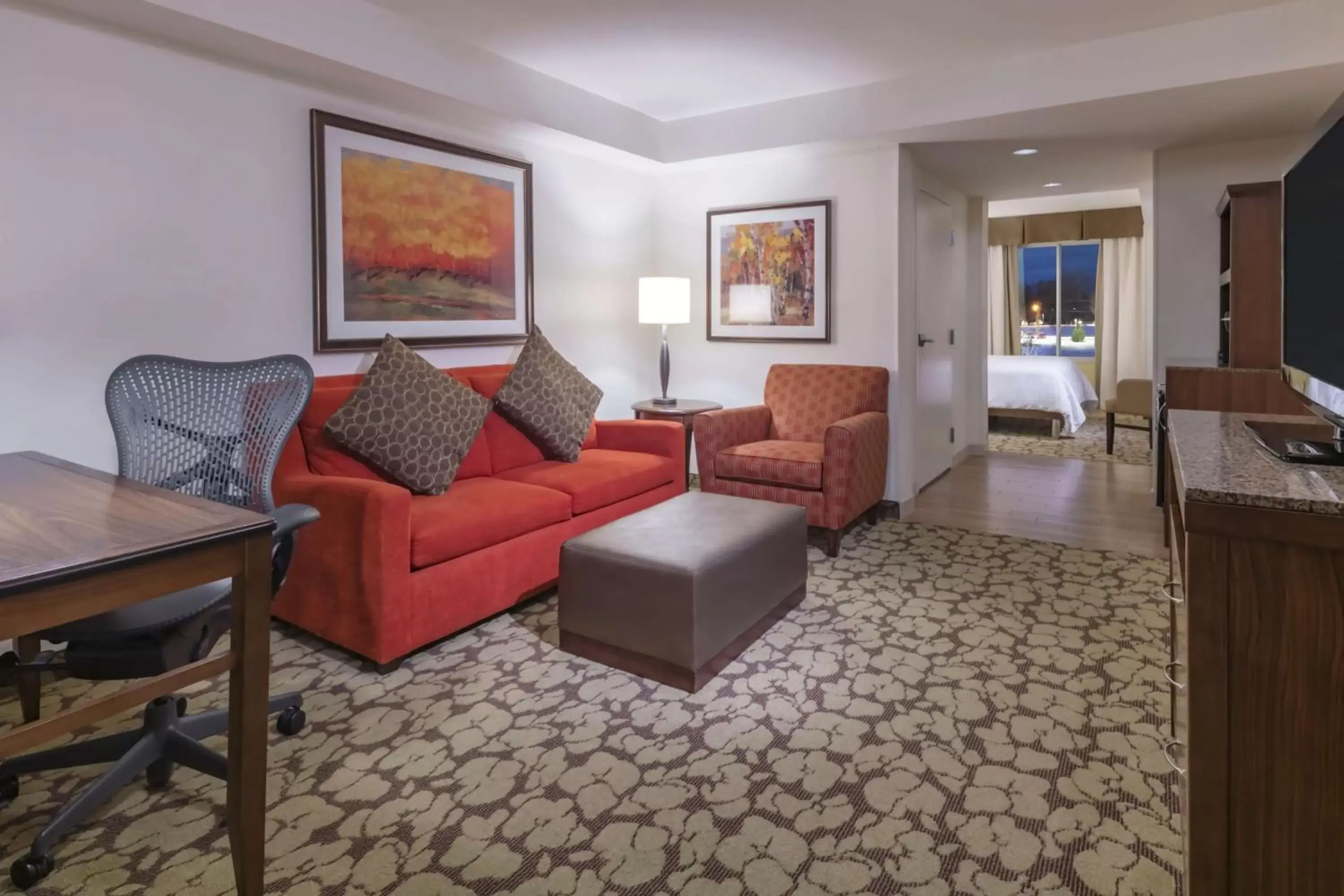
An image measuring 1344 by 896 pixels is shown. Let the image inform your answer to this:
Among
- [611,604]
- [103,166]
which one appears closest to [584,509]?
[611,604]

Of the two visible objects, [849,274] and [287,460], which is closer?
[287,460]

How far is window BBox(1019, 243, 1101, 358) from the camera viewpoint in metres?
9.83

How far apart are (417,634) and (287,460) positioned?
0.88 metres

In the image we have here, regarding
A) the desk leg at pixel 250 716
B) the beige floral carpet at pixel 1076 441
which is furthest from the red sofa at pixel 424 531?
the beige floral carpet at pixel 1076 441

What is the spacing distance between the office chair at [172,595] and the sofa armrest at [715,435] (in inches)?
A: 93.1

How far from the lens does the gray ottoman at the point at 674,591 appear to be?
2430mm

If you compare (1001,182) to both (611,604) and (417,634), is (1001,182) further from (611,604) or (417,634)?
(417,634)

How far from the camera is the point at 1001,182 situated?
19.2 feet

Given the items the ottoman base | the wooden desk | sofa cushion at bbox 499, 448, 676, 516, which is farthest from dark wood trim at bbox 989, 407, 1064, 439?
the wooden desk

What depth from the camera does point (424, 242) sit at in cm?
381

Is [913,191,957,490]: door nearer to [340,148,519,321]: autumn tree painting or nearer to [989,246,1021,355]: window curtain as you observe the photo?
[340,148,519,321]: autumn tree painting

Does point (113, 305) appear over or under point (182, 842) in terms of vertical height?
over

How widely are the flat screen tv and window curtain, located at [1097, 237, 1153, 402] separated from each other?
8.43 metres

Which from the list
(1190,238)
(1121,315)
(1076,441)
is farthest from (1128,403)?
(1121,315)
